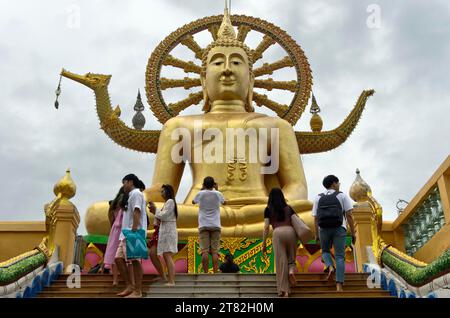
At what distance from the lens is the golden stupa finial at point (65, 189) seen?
8.62m

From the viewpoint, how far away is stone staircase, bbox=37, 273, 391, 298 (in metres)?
5.78

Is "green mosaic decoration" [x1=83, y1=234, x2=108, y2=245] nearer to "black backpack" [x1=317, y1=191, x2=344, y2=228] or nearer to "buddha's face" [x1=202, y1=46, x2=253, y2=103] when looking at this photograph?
"buddha's face" [x1=202, y1=46, x2=253, y2=103]

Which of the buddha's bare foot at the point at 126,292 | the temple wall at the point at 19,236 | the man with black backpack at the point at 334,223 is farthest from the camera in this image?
the temple wall at the point at 19,236

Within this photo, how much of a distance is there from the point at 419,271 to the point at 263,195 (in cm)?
444

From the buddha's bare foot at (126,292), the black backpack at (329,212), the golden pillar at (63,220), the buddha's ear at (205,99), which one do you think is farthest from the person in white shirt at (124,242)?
the buddha's ear at (205,99)

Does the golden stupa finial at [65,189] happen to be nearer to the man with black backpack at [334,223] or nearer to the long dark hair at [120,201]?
the long dark hair at [120,201]

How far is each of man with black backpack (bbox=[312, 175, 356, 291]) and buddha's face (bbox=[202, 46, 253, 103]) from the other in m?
5.35

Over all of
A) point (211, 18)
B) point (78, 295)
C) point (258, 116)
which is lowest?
point (78, 295)

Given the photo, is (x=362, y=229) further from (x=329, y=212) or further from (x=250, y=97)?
(x=250, y=97)
